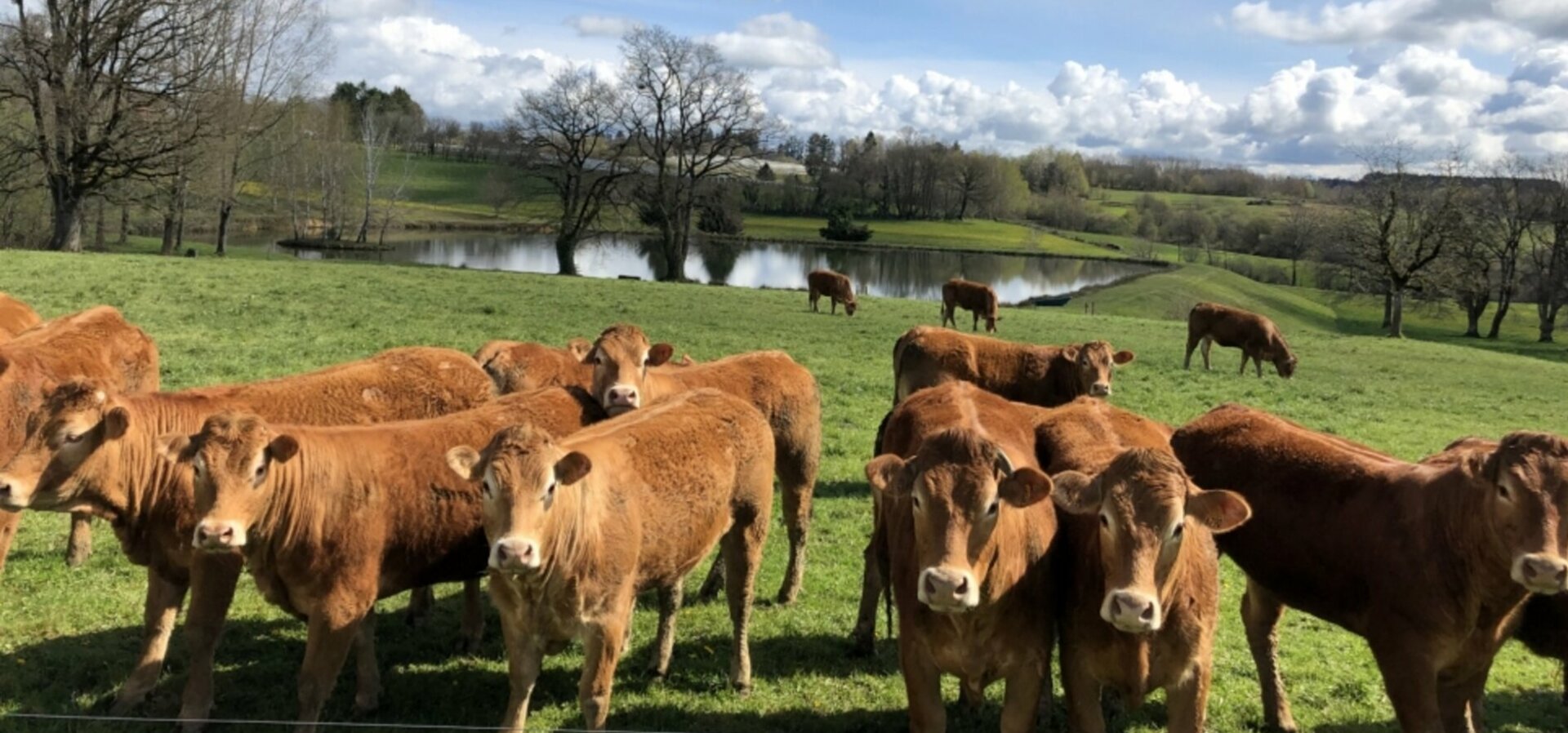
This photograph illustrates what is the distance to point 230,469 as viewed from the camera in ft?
15.4

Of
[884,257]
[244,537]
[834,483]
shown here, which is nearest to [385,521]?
[244,537]

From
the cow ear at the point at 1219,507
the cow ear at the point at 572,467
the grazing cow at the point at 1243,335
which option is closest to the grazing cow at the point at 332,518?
the cow ear at the point at 572,467

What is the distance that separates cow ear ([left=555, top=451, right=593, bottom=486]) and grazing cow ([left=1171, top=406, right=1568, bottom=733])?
3.95 meters

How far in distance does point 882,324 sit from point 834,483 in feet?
53.9

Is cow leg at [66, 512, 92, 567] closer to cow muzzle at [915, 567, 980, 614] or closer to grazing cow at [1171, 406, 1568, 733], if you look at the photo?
cow muzzle at [915, 567, 980, 614]

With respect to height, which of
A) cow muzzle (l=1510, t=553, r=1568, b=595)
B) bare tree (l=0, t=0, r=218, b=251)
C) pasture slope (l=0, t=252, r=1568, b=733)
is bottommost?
pasture slope (l=0, t=252, r=1568, b=733)

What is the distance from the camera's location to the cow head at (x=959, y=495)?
4.18 meters

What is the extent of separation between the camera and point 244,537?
464cm

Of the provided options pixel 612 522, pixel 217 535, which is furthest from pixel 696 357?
pixel 217 535

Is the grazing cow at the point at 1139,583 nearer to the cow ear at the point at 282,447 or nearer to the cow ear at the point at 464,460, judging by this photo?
the cow ear at the point at 464,460

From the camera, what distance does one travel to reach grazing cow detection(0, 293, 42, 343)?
875 centimetres

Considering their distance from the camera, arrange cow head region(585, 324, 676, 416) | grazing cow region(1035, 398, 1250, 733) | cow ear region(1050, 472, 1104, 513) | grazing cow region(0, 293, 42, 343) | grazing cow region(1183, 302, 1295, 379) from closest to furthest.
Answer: grazing cow region(1035, 398, 1250, 733), cow ear region(1050, 472, 1104, 513), cow head region(585, 324, 676, 416), grazing cow region(0, 293, 42, 343), grazing cow region(1183, 302, 1295, 379)

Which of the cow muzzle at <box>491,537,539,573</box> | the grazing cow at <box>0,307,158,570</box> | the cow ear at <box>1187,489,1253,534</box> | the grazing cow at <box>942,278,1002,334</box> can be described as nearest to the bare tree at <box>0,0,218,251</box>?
the grazing cow at <box>942,278,1002,334</box>

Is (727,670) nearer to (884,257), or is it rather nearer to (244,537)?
(244,537)
